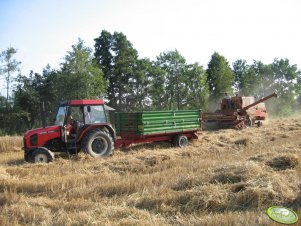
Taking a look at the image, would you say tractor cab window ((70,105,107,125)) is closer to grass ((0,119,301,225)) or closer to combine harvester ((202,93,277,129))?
grass ((0,119,301,225))

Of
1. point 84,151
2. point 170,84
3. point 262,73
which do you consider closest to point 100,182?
point 84,151

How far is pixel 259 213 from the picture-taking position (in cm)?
514

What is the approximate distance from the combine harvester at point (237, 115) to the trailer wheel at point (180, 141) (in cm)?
696

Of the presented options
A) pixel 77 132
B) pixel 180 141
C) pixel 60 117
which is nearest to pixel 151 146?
pixel 180 141

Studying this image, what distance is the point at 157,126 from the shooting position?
46.8 feet

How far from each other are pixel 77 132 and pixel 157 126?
3.15m

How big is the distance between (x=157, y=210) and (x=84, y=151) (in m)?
6.88

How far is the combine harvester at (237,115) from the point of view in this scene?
21.5 m

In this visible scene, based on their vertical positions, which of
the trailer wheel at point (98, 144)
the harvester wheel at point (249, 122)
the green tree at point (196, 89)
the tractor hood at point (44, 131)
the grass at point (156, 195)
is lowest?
the grass at point (156, 195)

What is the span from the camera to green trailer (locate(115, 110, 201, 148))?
45.5 feet

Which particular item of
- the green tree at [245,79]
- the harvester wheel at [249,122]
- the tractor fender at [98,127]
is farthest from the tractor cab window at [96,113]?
the green tree at [245,79]

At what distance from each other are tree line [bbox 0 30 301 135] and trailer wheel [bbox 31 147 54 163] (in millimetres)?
17056

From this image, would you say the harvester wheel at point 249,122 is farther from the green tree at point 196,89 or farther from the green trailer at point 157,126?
the green tree at point 196,89

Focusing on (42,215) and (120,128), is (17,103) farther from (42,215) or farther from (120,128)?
(42,215)
